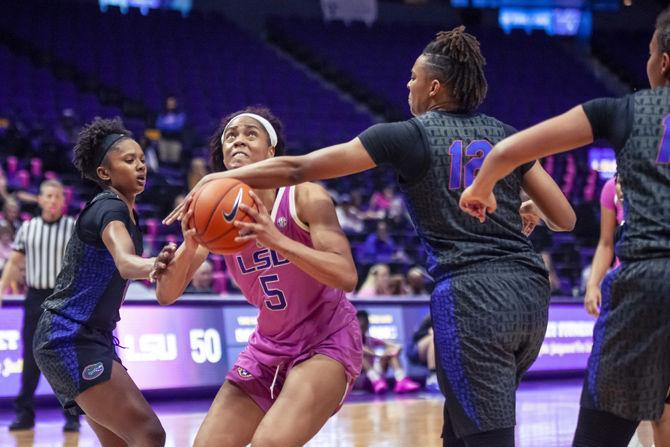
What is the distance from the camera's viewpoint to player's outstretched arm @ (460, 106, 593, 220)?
2760mm

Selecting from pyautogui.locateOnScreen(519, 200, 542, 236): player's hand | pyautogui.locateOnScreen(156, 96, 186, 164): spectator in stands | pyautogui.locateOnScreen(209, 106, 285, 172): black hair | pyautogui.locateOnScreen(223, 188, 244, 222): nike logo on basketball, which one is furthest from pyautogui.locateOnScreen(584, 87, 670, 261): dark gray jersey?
pyautogui.locateOnScreen(156, 96, 186, 164): spectator in stands

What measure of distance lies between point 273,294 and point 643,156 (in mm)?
1496

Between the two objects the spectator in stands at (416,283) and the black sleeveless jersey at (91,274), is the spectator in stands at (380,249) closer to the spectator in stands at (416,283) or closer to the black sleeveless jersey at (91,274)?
the spectator in stands at (416,283)

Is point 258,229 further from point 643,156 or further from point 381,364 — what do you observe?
point 381,364

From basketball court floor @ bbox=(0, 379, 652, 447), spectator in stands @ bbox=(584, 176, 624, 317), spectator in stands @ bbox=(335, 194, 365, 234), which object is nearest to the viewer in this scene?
spectator in stands @ bbox=(584, 176, 624, 317)

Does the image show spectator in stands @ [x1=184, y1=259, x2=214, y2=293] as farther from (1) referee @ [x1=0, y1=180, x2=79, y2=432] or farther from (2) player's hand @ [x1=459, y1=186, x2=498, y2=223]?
(2) player's hand @ [x1=459, y1=186, x2=498, y2=223]

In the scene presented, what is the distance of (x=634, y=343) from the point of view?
2.80 meters

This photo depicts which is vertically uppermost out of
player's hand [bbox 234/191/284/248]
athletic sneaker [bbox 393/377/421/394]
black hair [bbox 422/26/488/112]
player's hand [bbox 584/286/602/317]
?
black hair [bbox 422/26/488/112]

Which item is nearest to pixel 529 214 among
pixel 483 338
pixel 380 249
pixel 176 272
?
pixel 483 338

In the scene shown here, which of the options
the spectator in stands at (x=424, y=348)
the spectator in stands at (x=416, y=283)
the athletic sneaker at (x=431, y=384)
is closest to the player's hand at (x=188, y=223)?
the athletic sneaker at (x=431, y=384)

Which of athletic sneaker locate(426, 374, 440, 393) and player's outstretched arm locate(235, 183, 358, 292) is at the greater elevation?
player's outstretched arm locate(235, 183, 358, 292)

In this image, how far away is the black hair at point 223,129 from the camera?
397cm

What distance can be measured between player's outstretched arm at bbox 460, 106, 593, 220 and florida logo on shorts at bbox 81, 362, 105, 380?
1.85 m

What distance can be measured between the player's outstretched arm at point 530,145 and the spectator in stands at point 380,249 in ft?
34.0
